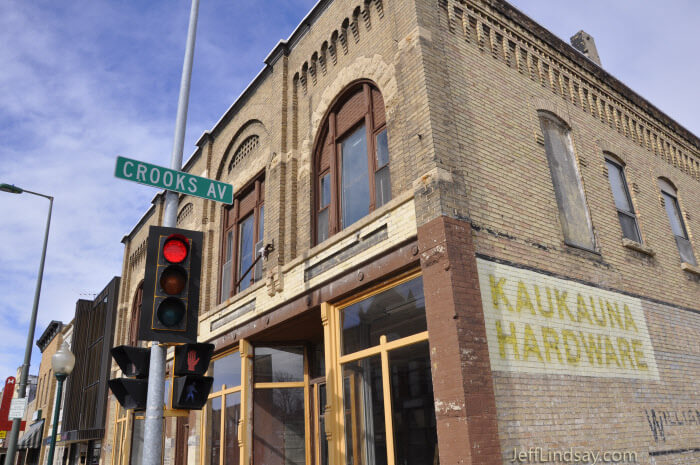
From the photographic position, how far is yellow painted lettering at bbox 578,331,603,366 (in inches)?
341

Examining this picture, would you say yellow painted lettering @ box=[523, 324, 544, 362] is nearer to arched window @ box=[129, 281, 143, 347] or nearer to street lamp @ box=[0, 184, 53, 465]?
street lamp @ box=[0, 184, 53, 465]

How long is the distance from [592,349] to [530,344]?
1.54 meters

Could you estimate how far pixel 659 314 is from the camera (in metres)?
10.7

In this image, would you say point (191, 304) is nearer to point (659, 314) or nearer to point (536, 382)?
point (536, 382)

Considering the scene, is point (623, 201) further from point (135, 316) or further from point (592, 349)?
point (135, 316)

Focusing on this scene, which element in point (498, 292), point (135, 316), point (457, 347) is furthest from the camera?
point (135, 316)

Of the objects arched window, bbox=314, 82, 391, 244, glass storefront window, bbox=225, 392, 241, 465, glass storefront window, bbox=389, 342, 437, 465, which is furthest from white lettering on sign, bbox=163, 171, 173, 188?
glass storefront window, bbox=225, 392, 241, 465

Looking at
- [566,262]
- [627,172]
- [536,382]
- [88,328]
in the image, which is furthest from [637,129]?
[88,328]

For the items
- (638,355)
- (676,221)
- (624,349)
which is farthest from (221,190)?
(676,221)

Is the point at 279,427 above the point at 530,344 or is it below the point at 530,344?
below

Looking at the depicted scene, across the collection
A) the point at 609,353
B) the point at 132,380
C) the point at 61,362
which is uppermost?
Answer: the point at 61,362

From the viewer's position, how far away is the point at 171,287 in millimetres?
5434

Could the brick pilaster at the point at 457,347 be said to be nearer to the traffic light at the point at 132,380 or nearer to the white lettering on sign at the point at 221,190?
the white lettering on sign at the point at 221,190

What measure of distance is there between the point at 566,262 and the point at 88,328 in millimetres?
25686
